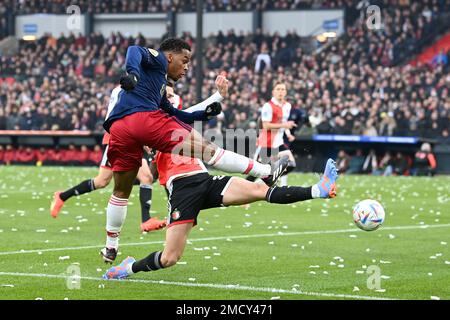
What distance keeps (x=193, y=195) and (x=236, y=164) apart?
1.80 ft

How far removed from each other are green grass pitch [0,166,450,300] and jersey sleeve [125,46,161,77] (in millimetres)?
2016

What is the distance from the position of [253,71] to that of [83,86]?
7365 mm

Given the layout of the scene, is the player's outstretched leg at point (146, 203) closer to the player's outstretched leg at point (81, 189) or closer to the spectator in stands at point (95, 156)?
the player's outstretched leg at point (81, 189)

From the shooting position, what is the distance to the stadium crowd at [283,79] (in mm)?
34938

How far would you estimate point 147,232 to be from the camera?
48.8 feet

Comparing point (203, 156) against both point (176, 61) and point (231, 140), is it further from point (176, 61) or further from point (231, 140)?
point (231, 140)

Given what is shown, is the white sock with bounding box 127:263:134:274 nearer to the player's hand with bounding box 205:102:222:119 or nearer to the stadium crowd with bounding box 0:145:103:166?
the player's hand with bounding box 205:102:222:119

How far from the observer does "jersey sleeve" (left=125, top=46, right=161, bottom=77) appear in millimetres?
9797

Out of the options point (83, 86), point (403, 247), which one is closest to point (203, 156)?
point (403, 247)

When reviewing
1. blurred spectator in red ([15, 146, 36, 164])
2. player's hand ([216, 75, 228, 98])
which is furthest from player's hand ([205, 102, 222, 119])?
blurred spectator in red ([15, 146, 36, 164])

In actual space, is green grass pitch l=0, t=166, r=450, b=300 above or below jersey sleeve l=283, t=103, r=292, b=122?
below

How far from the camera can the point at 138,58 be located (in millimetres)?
9945

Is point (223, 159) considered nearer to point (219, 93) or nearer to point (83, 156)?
point (219, 93)
